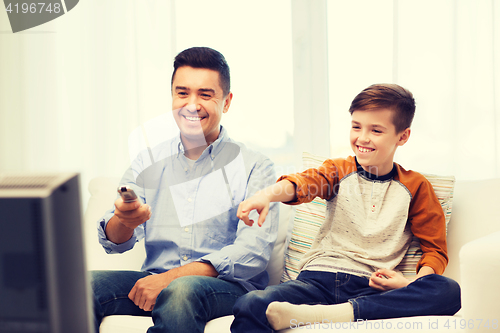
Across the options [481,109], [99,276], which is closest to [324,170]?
[99,276]

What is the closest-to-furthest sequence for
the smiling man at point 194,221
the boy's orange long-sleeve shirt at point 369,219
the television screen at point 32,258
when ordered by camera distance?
the television screen at point 32,258, the smiling man at point 194,221, the boy's orange long-sleeve shirt at point 369,219

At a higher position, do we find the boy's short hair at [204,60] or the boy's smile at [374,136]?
the boy's short hair at [204,60]

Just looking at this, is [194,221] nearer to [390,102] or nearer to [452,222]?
[390,102]

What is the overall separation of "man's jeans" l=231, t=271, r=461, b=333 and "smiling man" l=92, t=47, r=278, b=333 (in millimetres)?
118

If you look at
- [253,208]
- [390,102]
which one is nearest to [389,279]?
[253,208]

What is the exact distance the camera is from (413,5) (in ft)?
5.97

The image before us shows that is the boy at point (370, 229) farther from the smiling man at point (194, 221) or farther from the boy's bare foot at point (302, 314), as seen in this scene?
the smiling man at point (194, 221)

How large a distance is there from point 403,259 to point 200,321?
668 mm

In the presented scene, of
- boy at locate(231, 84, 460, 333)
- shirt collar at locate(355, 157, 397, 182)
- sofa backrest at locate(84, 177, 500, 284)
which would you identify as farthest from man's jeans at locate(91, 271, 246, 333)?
shirt collar at locate(355, 157, 397, 182)

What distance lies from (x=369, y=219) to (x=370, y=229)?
0.03 metres

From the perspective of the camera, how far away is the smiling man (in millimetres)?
1099

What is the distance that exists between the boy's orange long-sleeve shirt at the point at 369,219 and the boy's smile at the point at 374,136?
69 millimetres

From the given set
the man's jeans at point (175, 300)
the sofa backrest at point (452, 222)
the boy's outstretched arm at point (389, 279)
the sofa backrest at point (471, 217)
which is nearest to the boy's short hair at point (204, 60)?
the sofa backrest at point (452, 222)

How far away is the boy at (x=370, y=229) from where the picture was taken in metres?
1.04
